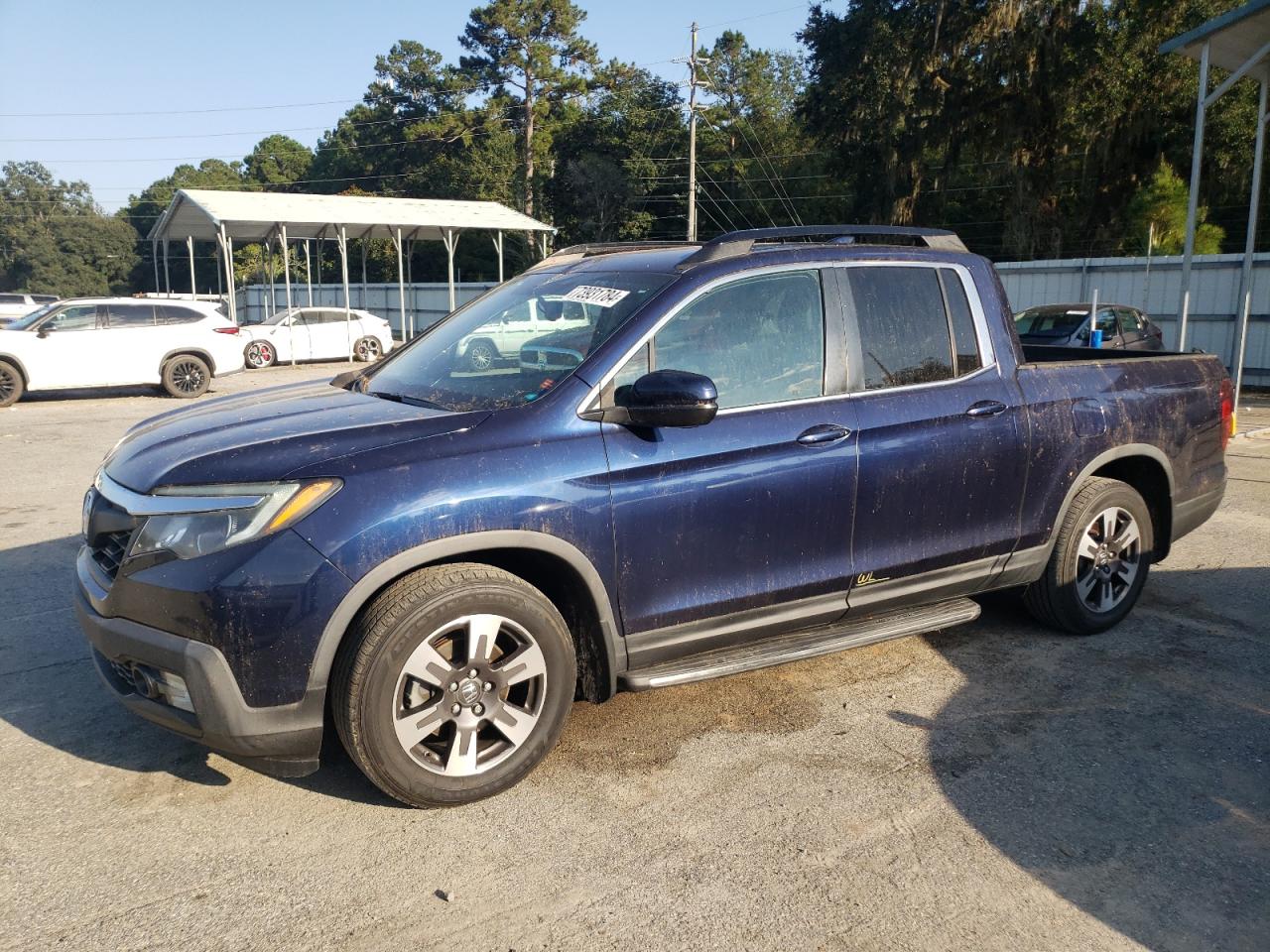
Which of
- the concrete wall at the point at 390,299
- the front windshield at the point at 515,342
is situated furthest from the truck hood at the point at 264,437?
the concrete wall at the point at 390,299

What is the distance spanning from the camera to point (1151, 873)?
2.99m

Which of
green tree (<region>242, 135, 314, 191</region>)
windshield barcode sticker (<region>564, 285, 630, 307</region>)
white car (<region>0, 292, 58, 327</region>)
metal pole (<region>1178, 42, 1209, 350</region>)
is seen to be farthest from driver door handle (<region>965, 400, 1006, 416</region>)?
green tree (<region>242, 135, 314, 191</region>)

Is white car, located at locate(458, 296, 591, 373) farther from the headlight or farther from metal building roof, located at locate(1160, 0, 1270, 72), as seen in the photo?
metal building roof, located at locate(1160, 0, 1270, 72)

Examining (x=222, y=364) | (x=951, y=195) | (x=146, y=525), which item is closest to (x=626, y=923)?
(x=146, y=525)

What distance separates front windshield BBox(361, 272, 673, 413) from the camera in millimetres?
3734

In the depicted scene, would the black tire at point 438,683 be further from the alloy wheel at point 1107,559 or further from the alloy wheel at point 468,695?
the alloy wheel at point 1107,559

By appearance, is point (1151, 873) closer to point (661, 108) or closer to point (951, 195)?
point (951, 195)

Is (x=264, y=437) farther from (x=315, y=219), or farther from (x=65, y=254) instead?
(x=65, y=254)

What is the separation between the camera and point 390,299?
4244 cm

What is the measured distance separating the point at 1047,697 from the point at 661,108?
55.8m

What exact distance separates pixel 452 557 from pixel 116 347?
15.8m

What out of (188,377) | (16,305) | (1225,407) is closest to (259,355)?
(188,377)

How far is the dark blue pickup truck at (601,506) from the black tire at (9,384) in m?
13.9

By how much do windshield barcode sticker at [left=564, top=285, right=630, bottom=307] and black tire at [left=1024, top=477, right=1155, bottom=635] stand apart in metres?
2.44
